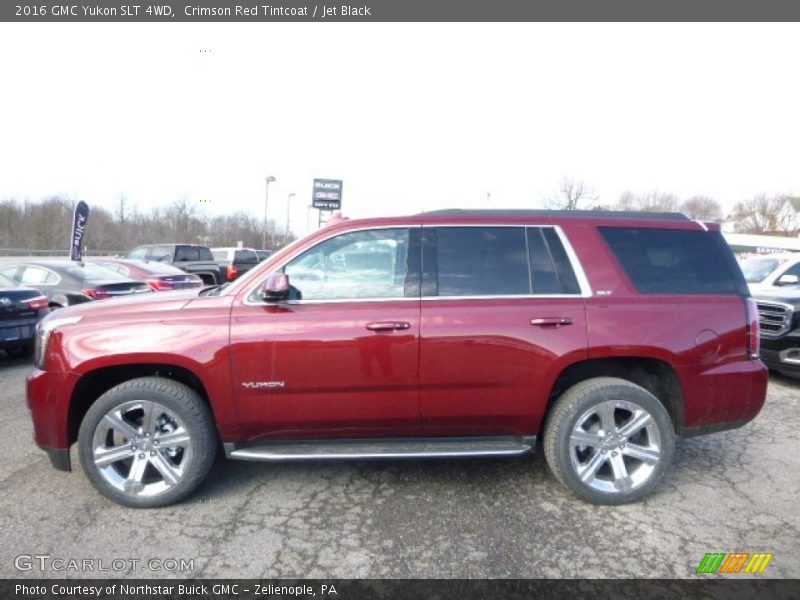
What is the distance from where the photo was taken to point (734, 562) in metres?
2.43

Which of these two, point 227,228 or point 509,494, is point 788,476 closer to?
point 509,494

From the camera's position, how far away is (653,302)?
9.86 feet

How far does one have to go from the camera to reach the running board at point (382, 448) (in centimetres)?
287

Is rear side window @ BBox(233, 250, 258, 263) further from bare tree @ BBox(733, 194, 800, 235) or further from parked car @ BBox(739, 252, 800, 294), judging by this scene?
bare tree @ BBox(733, 194, 800, 235)

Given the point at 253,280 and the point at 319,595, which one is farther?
the point at 253,280

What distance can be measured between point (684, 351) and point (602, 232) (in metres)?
0.98

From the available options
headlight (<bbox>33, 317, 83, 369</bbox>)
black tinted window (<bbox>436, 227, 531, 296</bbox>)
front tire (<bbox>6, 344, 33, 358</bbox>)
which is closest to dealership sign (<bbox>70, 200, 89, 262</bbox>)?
front tire (<bbox>6, 344, 33, 358</bbox>)

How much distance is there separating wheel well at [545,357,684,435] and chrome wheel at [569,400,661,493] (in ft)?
0.91

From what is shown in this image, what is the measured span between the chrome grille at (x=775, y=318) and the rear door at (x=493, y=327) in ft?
13.8

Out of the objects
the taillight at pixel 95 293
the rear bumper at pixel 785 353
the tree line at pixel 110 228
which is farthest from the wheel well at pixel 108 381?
the tree line at pixel 110 228

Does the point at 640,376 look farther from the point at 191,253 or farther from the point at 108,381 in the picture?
the point at 191,253

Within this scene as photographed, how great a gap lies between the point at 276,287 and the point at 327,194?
2495 centimetres

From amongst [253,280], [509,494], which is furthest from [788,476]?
[253,280]

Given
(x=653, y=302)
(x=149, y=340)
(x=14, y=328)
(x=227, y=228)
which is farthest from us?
(x=227, y=228)
